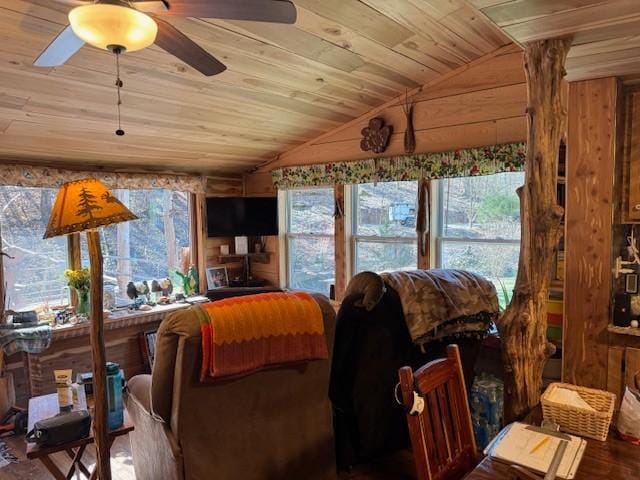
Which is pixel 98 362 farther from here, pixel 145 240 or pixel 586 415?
pixel 145 240

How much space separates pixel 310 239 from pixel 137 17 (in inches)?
138

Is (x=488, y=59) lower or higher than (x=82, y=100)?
higher

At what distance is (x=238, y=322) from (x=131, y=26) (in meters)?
1.15

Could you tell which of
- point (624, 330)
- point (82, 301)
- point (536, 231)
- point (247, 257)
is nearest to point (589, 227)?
point (624, 330)

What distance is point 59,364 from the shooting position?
3.87 metres

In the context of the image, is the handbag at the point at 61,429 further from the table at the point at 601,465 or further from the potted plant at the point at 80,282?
the potted plant at the point at 80,282

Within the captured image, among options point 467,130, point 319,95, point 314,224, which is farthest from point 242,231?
point 467,130

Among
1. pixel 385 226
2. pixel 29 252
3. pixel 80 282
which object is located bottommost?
pixel 80 282

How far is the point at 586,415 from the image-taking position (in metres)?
Result: 1.55

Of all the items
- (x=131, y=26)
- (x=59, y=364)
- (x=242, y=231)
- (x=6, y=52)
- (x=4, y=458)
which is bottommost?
(x=4, y=458)

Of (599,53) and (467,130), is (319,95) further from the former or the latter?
(599,53)

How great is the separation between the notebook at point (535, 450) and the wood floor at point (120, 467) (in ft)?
4.01

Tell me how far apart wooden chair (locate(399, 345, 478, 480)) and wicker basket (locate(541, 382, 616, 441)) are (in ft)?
1.01

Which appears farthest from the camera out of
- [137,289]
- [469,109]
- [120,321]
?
[137,289]
